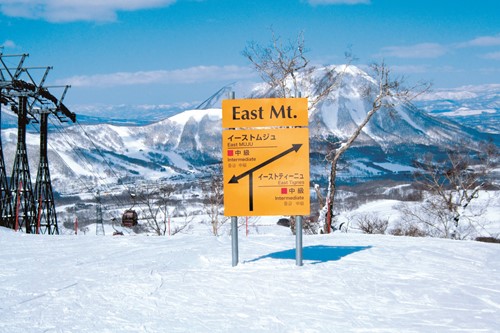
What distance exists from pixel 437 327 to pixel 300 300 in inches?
71.5

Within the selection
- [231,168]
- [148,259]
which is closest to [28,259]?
[148,259]

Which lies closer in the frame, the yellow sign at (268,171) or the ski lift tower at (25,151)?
the yellow sign at (268,171)

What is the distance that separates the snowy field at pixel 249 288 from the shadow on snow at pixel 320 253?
22 mm

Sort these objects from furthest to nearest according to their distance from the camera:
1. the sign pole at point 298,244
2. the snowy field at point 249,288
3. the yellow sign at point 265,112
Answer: the sign pole at point 298,244, the yellow sign at point 265,112, the snowy field at point 249,288

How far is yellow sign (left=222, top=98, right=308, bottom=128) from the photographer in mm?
9727

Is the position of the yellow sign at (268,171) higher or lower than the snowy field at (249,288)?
higher

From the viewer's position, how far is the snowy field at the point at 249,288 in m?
6.43

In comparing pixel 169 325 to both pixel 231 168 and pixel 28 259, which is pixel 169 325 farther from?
pixel 28 259

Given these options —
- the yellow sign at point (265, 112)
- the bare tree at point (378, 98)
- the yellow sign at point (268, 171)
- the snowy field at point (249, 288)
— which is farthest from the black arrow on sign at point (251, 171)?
the bare tree at point (378, 98)

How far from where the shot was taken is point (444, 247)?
12.7m

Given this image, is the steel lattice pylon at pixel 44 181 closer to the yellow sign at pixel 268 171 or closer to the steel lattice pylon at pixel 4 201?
the steel lattice pylon at pixel 4 201

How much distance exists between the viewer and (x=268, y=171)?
385 inches

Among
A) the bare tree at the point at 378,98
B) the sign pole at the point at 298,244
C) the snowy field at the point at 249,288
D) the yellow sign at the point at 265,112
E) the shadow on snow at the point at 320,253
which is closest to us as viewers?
the snowy field at the point at 249,288

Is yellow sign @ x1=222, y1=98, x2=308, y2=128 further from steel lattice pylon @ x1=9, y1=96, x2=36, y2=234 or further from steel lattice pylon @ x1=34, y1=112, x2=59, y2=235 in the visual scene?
steel lattice pylon @ x1=34, y1=112, x2=59, y2=235
